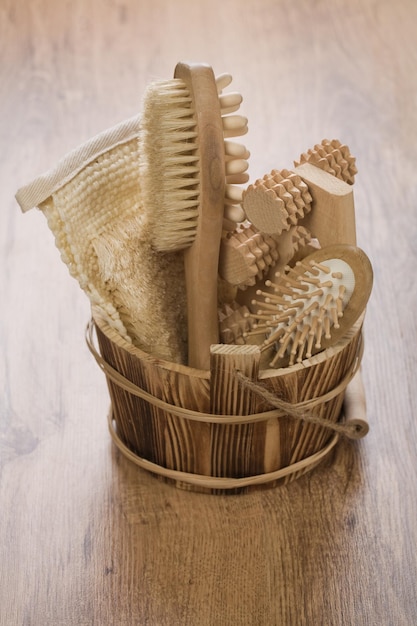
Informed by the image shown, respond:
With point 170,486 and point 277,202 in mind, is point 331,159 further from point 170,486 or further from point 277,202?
point 170,486

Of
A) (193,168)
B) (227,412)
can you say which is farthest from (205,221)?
(227,412)

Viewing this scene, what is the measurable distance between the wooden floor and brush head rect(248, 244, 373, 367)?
0.20 metres

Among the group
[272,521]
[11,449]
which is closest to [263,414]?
[272,521]

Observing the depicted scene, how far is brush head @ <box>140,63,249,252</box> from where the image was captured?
81 cm

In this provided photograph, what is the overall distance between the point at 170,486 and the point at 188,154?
1.20ft

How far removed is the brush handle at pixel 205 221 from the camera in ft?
2.64

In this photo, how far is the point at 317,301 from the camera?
84 centimetres

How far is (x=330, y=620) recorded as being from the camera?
0.86 m

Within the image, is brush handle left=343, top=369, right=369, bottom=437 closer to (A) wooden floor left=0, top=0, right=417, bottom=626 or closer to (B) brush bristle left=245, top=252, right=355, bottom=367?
(A) wooden floor left=0, top=0, right=417, bottom=626

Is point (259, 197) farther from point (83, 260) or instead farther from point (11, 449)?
point (11, 449)

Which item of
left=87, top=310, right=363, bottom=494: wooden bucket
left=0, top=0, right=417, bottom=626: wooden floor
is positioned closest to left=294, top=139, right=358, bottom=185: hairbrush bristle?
left=87, top=310, right=363, bottom=494: wooden bucket

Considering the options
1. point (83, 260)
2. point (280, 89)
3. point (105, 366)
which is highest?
point (280, 89)

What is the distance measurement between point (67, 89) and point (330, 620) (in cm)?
112

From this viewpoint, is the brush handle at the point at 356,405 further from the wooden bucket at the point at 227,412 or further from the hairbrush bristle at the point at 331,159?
the hairbrush bristle at the point at 331,159
